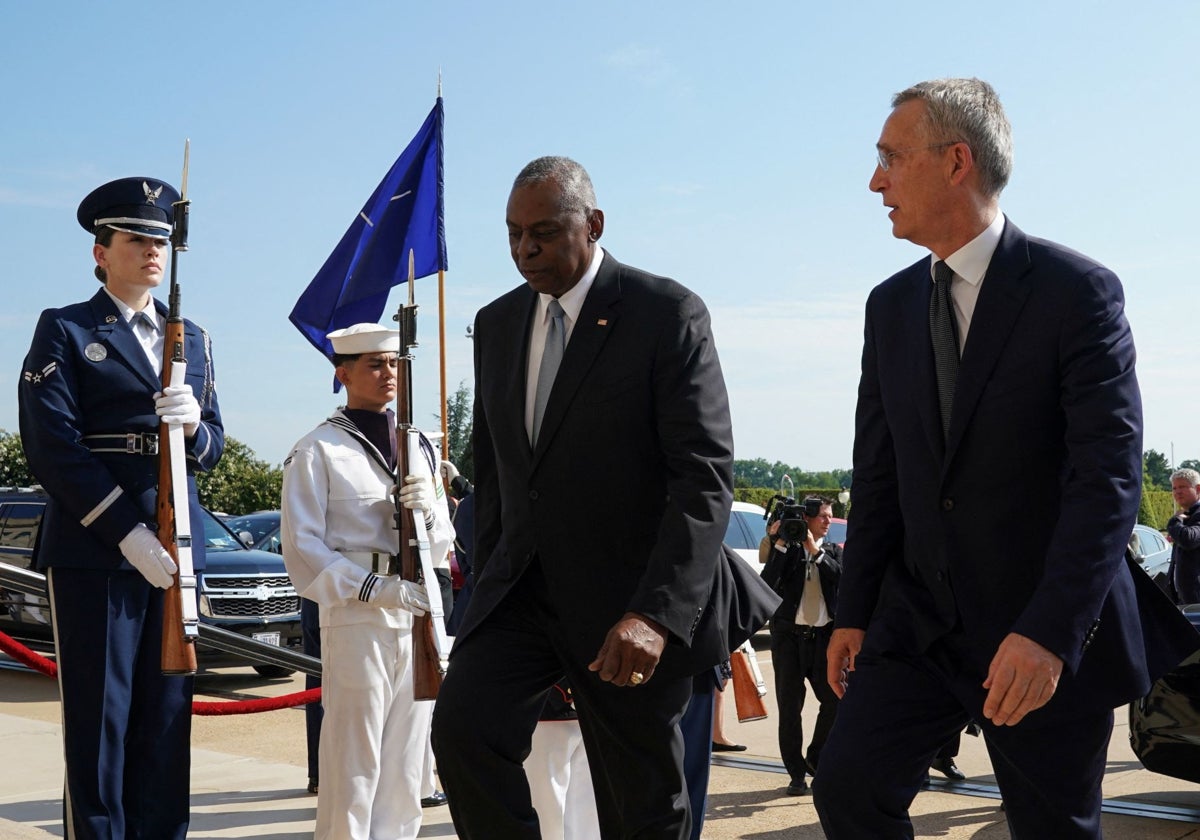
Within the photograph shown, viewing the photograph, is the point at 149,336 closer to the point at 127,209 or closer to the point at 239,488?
the point at 127,209

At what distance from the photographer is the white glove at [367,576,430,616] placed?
17.9 feet

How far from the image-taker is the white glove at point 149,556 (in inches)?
186

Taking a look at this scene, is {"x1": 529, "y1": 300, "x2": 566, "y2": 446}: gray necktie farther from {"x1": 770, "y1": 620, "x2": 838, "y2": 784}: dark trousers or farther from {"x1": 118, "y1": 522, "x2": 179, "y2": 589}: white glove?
{"x1": 770, "y1": 620, "x2": 838, "y2": 784}: dark trousers

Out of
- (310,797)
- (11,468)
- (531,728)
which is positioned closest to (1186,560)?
(310,797)

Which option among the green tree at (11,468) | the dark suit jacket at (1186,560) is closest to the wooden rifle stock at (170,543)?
the dark suit jacket at (1186,560)

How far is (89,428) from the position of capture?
4.89 meters

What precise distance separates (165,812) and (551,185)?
2532mm

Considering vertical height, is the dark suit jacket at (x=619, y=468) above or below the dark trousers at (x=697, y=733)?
above

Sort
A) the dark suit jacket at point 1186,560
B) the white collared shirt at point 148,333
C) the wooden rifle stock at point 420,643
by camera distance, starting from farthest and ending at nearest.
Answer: the dark suit jacket at point 1186,560
the wooden rifle stock at point 420,643
the white collared shirt at point 148,333

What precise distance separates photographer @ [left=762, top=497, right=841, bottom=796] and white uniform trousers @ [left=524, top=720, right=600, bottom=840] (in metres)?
2.49

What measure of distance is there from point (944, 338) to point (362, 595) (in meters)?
2.84

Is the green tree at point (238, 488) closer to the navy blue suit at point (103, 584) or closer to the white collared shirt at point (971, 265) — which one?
the navy blue suit at point (103, 584)

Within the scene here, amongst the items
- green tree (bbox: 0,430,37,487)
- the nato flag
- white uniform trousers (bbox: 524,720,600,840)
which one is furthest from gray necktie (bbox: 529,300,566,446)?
green tree (bbox: 0,430,37,487)

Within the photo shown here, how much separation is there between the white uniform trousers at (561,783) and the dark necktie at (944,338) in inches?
103
